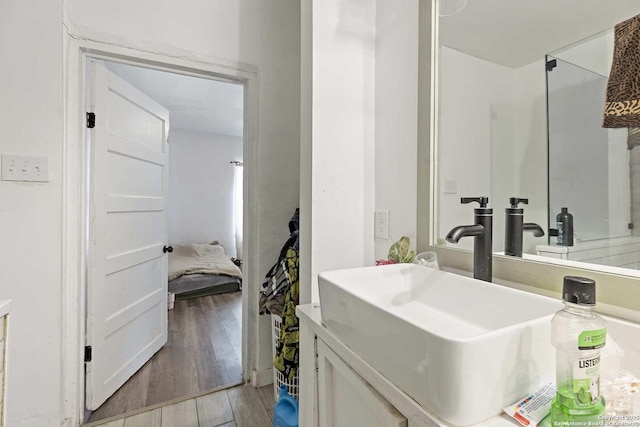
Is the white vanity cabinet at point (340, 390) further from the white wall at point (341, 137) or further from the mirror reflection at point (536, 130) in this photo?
the mirror reflection at point (536, 130)

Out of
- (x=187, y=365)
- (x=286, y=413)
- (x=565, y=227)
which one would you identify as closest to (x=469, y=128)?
(x=565, y=227)

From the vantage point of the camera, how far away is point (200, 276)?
3674mm

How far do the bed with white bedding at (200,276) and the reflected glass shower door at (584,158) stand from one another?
3.65m

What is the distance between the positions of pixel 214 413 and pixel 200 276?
7.47 ft

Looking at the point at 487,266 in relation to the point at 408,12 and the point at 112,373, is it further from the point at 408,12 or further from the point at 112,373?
the point at 112,373

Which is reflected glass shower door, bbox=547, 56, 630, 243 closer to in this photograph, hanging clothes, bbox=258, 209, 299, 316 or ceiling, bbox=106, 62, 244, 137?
hanging clothes, bbox=258, 209, 299, 316

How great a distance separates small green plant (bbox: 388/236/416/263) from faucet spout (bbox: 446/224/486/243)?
0.33m

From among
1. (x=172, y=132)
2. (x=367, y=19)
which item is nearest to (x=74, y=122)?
(x=367, y=19)

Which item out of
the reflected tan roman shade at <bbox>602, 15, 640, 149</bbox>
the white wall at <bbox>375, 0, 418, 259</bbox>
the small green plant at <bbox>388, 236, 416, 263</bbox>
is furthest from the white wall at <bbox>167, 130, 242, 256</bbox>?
the reflected tan roman shade at <bbox>602, 15, 640, 149</bbox>

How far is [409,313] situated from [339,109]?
2.70 feet

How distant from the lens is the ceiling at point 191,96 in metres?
2.66

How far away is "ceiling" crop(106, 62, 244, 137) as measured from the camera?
2.66m

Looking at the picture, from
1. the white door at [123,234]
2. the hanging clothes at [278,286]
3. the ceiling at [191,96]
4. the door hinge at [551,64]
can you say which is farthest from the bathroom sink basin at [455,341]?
the ceiling at [191,96]

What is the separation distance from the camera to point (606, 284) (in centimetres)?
59
